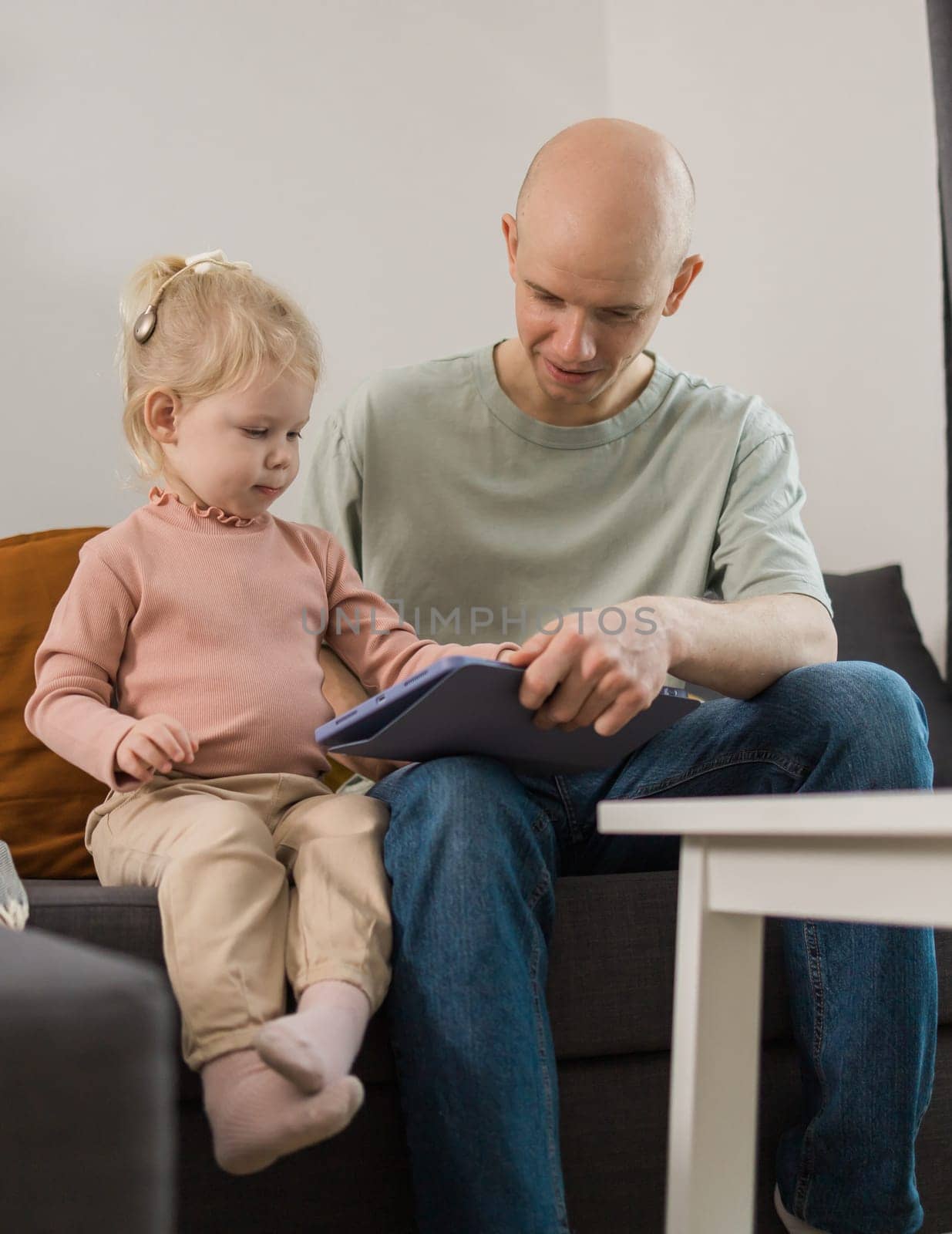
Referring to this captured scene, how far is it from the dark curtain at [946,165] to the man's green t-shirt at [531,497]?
2.52 ft

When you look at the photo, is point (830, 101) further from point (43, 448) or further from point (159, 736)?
point (159, 736)

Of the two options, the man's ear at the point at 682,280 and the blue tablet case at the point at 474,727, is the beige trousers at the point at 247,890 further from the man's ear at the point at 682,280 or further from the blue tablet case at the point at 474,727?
the man's ear at the point at 682,280

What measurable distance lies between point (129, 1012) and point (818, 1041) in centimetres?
77

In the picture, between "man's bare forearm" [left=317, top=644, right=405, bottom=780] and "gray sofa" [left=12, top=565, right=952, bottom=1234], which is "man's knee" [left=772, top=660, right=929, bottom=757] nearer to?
"gray sofa" [left=12, top=565, right=952, bottom=1234]

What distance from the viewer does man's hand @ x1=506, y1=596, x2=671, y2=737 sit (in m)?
0.99

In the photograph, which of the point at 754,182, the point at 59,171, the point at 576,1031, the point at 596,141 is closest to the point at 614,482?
the point at 596,141

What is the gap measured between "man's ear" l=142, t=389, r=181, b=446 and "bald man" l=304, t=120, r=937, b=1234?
0.29 meters

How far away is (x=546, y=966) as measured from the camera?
1.04 m

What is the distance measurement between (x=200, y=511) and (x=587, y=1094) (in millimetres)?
679

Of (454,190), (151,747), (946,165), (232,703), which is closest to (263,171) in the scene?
(454,190)

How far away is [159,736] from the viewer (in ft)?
3.40

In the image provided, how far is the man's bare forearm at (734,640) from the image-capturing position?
1.16 metres

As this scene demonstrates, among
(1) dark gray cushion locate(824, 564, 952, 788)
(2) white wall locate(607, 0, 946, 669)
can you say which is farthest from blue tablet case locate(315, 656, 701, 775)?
(2) white wall locate(607, 0, 946, 669)

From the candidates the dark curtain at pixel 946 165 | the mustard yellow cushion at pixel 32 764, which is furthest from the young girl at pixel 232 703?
the dark curtain at pixel 946 165
